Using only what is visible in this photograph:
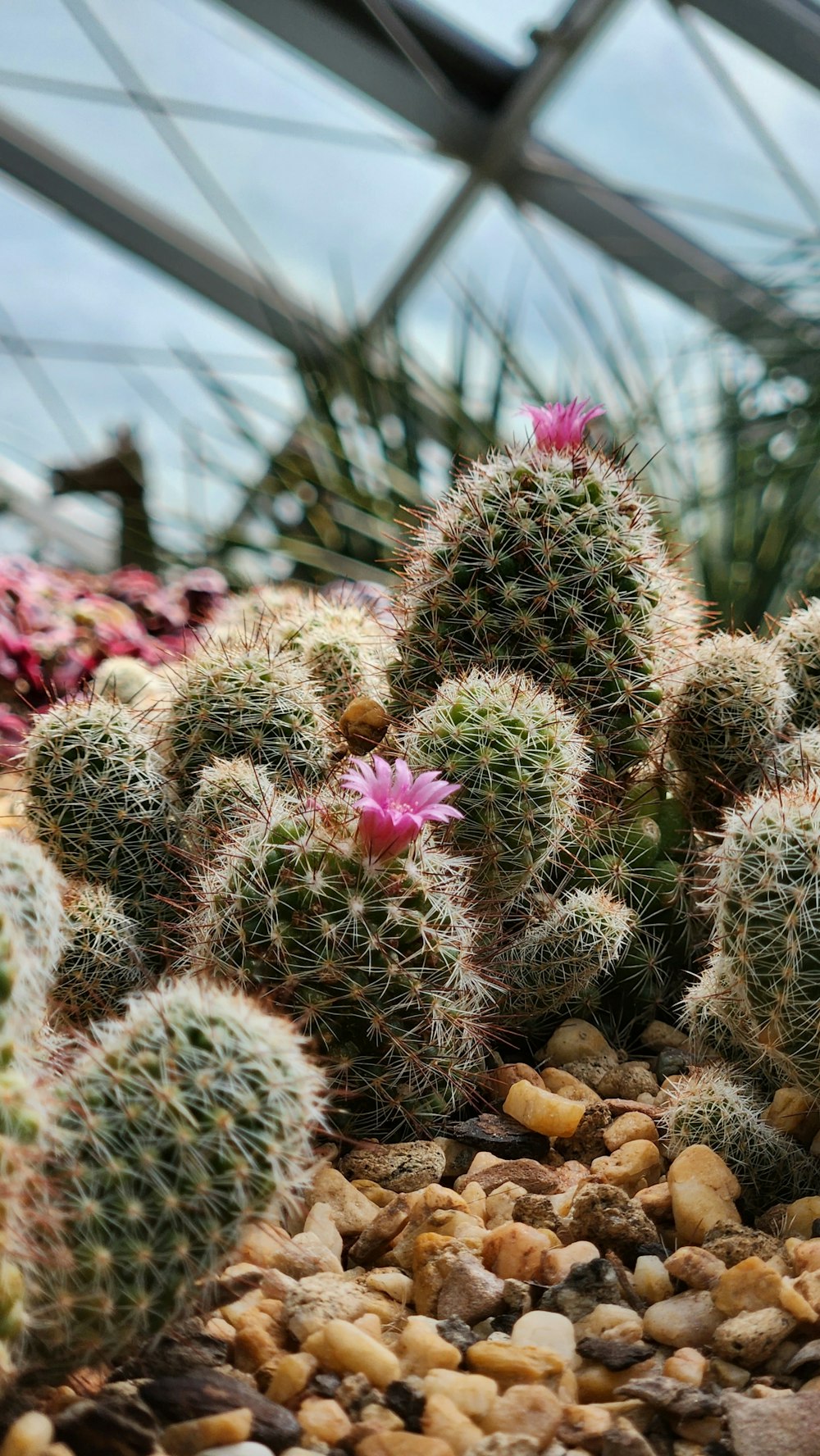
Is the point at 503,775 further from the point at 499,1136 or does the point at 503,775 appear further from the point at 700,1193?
the point at 700,1193

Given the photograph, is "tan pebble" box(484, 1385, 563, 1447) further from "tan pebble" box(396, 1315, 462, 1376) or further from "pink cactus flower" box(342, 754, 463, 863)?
"pink cactus flower" box(342, 754, 463, 863)

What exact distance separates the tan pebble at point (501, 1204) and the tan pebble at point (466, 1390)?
0.36m

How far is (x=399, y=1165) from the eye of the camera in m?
1.63

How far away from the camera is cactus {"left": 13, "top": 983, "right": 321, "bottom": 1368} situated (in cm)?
111

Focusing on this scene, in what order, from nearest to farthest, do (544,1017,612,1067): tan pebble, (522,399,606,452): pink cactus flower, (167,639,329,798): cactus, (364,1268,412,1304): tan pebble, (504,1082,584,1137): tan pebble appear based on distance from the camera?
1. (364,1268,412,1304): tan pebble
2. (504,1082,584,1137): tan pebble
3. (544,1017,612,1067): tan pebble
4. (167,639,329,798): cactus
5. (522,399,606,452): pink cactus flower

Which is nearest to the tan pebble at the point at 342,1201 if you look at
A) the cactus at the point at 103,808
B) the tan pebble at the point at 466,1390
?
the tan pebble at the point at 466,1390

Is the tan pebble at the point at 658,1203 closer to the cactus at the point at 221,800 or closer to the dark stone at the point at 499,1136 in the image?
the dark stone at the point at 499,1136

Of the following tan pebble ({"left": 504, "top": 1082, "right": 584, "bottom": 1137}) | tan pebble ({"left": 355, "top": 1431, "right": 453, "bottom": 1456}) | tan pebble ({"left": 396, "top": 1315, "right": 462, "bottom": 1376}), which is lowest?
tan pebble ({"left": 355, "top": 1431, "right": 453, "bottom": 1456})

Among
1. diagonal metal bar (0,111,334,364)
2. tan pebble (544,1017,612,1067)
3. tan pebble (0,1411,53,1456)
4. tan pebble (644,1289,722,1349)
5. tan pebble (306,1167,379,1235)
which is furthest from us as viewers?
diagonal metal bar (0,111,334,364)

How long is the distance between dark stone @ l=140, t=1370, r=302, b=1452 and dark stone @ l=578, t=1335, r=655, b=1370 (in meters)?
0.31

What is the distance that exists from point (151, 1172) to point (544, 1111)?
731 mm

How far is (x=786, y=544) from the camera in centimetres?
324

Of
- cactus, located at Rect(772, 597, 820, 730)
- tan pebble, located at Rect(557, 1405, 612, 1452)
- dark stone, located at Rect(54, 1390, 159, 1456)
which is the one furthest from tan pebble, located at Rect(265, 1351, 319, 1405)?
cactus, located at Rect(772, 597, 820, 730)

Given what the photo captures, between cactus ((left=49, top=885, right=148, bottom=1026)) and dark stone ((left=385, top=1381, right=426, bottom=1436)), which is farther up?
cactus ((left=49, top=885, right=148, bottom=1026))
